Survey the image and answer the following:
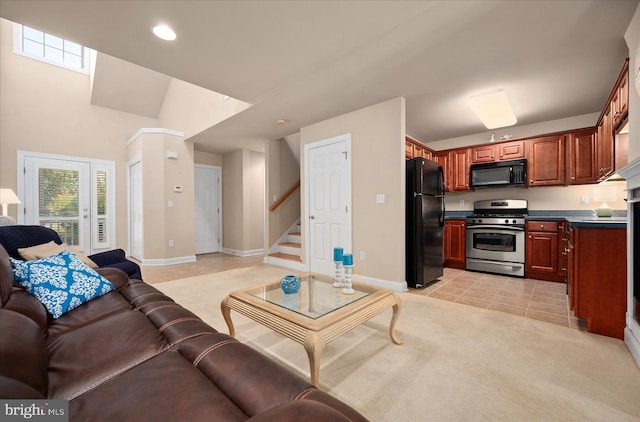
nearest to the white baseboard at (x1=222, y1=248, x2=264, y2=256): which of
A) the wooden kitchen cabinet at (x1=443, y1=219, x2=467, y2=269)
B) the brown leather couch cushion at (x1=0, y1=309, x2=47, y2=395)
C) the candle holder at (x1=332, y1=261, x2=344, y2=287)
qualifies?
the wooden kitchen cabinet at (x1=443, y1=219, x2=467, y2=269)

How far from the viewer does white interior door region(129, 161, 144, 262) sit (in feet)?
17.3

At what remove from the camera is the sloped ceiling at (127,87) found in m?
5.34

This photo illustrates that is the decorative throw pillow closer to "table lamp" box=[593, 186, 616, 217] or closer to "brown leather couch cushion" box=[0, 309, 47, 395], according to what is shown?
"brown leather couch cushion" box=[0, 309, 47, 395]

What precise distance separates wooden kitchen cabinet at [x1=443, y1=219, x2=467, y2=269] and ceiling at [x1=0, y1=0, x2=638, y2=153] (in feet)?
6.46

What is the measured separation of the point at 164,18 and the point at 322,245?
3.23 meters

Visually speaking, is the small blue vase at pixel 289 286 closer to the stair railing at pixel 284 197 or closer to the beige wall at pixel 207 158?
the stair railing at pixel 284 197

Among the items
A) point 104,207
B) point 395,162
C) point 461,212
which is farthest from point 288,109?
point 104,207

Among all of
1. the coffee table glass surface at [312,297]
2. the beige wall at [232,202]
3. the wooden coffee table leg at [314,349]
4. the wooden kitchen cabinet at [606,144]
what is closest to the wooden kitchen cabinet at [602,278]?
the wooden kitchen cabinet at [606,144]

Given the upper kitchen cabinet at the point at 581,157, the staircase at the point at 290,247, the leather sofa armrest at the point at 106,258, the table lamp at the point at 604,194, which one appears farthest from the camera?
the staircase at the point at 290,247

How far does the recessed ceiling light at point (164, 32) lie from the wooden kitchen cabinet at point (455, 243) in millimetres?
4544

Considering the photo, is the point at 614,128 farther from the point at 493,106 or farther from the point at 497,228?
the point at 497,228

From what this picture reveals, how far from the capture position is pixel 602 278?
7.12ft

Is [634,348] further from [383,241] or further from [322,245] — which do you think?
[322,245]

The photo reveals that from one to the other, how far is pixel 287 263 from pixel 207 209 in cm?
288
